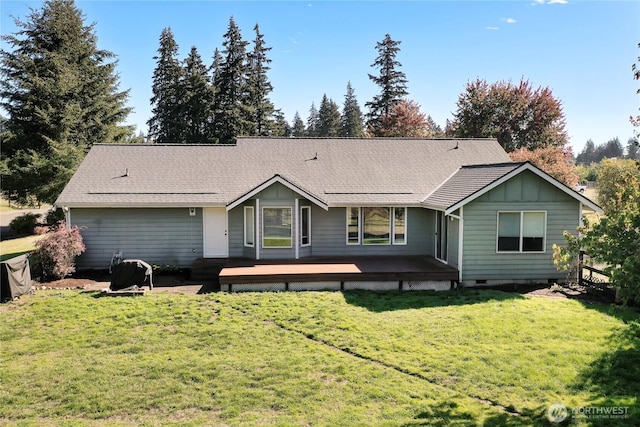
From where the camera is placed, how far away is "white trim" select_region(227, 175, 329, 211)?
14797mm

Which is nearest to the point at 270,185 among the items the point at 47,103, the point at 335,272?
the point at 335,272

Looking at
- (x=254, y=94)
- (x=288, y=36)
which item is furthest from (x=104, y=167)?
(x=254, y=94)

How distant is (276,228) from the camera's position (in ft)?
50.6

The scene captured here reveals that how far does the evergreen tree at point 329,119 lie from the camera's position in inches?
2677

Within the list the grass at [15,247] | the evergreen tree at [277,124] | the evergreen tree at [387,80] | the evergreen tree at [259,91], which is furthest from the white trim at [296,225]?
the evergreen tree at [387,80]

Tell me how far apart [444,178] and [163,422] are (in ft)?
47.6

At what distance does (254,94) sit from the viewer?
138 feet

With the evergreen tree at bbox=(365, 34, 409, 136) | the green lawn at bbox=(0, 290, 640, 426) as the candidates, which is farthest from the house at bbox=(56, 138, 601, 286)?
the evergreen tree at bbox=(365, 34, 409, 136)

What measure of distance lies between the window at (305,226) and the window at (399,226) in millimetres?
3281

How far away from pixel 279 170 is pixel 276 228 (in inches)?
142

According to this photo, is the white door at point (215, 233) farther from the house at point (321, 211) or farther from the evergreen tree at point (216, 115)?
the evergreen tree at point (216, 115)

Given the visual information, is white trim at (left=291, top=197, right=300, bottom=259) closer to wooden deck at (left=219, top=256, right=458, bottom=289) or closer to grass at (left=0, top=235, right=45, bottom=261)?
wooden deck at (left=219, top=256, right=458, bottom=289)

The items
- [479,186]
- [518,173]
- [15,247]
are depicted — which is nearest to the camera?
[518,173]

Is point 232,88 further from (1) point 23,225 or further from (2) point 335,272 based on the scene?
(2) point 335,272
